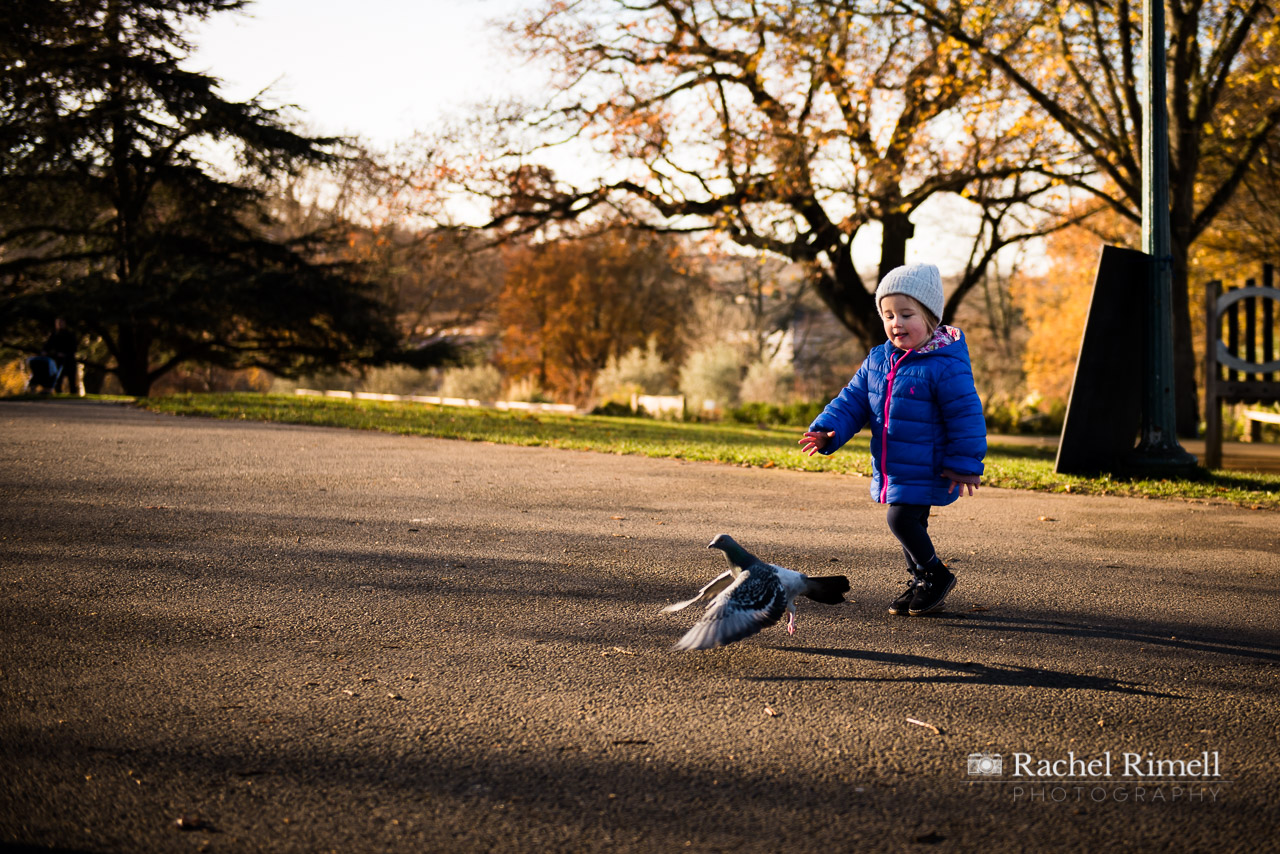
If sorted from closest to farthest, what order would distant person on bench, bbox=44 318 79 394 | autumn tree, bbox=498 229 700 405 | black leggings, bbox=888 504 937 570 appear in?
black leggings, bbox=888 504 937 570 → distant person on bench, bbox=44 318 79 394 → autumn tree, bbox=498 229 700 405

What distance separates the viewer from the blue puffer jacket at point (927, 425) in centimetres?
431

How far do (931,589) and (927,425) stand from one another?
77 centimetres

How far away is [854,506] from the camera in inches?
309

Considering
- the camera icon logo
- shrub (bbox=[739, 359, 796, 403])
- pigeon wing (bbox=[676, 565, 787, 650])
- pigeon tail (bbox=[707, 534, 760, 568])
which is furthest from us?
Answer: shrub (bbox=[739, 359, 796, 403])

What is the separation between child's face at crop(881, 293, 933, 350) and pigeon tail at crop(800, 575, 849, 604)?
4.03 feet

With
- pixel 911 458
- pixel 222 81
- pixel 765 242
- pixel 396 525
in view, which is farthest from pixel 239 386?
pixel 911 458

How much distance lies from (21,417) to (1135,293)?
525 inches

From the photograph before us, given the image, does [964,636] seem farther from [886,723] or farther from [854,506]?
[854,506]

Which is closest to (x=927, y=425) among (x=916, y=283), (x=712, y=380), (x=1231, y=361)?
(x=916, y=283)

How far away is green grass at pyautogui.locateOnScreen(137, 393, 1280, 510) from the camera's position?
8984mm

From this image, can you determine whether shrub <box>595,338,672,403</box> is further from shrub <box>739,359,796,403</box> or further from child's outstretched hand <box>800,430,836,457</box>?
child's outstretched hand <box>800,430,836,457</box>

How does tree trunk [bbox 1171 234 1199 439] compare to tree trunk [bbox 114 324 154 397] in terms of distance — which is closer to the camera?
tree trunk [bbox 1171 234 1199 439]

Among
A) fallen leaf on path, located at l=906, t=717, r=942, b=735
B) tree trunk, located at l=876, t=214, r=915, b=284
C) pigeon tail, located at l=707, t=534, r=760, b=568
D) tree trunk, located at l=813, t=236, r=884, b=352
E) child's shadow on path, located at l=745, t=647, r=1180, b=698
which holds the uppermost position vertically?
tree trunk, located at l=876, t=214, r=915, b=284

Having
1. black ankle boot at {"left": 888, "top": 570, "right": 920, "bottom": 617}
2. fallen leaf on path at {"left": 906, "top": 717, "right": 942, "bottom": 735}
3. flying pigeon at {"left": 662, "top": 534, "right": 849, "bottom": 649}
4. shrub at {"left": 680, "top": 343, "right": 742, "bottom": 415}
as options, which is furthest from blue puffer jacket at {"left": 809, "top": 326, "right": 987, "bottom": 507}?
shrub at {"left": 680, "top": 343, "right": 742, "bottom": 415}
